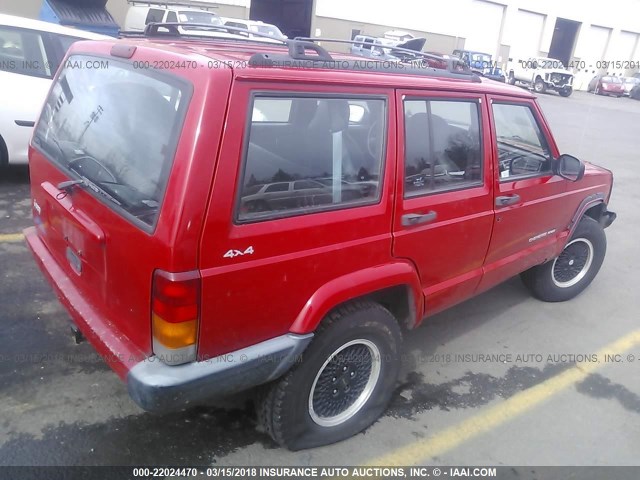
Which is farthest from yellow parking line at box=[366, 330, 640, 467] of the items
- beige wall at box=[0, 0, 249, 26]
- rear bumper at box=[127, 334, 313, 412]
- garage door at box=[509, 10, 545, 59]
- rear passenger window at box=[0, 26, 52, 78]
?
garage door at box=[509, 10, 545, 59]

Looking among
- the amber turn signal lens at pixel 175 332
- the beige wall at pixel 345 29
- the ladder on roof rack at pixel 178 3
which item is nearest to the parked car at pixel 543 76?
the beige wall at pixel 345 29

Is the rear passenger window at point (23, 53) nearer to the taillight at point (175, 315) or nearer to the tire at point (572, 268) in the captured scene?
the taillight at point (175, 315)

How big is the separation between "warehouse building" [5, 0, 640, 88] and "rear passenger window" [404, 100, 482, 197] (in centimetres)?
2018

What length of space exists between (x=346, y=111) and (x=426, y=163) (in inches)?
22.9

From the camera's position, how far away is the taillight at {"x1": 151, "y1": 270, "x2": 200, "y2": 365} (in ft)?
6.37

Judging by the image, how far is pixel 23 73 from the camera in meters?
5.43

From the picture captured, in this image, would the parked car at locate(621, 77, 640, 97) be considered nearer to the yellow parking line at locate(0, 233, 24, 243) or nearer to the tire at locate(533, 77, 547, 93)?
the tire at locate(533, 77, 547, 93)

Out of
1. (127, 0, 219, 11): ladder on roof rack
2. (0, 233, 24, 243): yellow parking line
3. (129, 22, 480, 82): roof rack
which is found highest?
(127, 0, 219, 11): ladder on roof rack

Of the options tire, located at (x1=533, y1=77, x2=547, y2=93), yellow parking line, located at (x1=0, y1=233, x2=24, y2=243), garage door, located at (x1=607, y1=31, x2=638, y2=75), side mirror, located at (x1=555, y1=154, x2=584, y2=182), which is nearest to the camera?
side mirror, located at (x1=555, y1=154, x2=584, y2=182)

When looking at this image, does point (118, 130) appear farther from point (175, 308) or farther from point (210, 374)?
point (210, 374)

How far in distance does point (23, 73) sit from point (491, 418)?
17.7 ft

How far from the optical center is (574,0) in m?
36.4

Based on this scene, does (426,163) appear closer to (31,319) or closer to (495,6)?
(31,319)

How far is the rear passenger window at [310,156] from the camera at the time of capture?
2.10m
